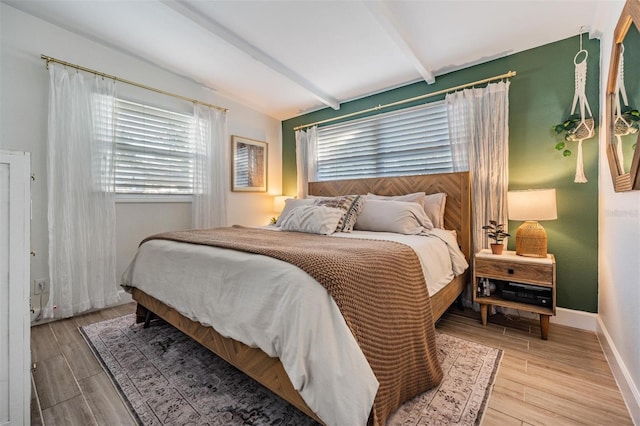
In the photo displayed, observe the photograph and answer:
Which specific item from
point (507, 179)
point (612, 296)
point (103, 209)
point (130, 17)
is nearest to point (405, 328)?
point (612, 296)

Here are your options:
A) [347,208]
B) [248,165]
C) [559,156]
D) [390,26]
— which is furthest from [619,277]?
[248,165]

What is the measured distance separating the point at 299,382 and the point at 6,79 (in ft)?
10.4

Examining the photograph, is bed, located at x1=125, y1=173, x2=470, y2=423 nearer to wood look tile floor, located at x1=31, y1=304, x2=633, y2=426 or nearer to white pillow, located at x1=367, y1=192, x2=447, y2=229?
white pillow, located at x1=367, y1=192, x2=447, y2=229

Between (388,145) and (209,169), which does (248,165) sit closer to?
(209,169)

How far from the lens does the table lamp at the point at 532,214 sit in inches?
78.9

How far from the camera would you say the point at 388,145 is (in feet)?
11.0

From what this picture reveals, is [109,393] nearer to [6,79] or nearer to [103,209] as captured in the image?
[103,209]

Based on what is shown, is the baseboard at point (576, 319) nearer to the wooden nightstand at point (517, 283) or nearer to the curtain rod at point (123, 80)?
the wooden nightstand at point (517, 283)

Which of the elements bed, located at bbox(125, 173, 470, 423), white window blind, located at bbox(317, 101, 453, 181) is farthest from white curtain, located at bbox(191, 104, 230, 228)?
white window blind, located at bbox(317, 101, 453, 181)

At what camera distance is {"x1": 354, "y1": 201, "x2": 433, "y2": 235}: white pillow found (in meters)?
2.26

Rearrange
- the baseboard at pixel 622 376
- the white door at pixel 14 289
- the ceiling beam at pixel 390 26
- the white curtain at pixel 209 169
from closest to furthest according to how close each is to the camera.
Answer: the white door at pixel 14 289, the baseboard at pixel 622 376, the ceiling beam at pixel 390 26, the white curtain at pixel 209 169

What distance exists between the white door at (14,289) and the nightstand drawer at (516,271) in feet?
9.04

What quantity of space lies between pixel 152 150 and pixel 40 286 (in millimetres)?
1575

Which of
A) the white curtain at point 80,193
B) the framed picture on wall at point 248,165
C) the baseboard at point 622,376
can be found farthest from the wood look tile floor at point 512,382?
the framed picture on wall at point 248,165
